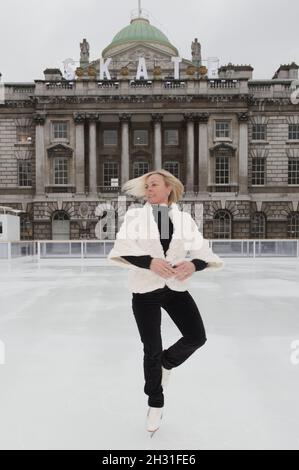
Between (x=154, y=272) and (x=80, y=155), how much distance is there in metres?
35.6

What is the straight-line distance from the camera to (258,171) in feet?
124

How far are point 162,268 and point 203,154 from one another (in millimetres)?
35473

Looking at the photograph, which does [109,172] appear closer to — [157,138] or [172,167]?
[157,138]

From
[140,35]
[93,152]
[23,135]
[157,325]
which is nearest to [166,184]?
[157,325]

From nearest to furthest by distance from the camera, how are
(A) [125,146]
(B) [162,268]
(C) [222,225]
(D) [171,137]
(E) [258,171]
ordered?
(B) [162,268] < (C) [222,225] < (A) [125,146] < (E) [258,171] < (D) [171,137]

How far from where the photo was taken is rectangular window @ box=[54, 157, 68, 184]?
123 feet

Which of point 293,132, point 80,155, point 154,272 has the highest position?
point 293,132

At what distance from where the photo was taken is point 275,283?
11.5 metres

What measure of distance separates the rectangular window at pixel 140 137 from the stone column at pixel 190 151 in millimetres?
3883

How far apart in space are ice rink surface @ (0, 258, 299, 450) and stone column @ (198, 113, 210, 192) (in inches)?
1148

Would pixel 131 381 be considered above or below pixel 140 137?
below

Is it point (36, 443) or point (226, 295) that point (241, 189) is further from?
point (36, 443)

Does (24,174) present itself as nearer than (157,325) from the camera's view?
No

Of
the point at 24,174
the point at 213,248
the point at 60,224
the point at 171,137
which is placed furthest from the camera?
the point at 171,137
